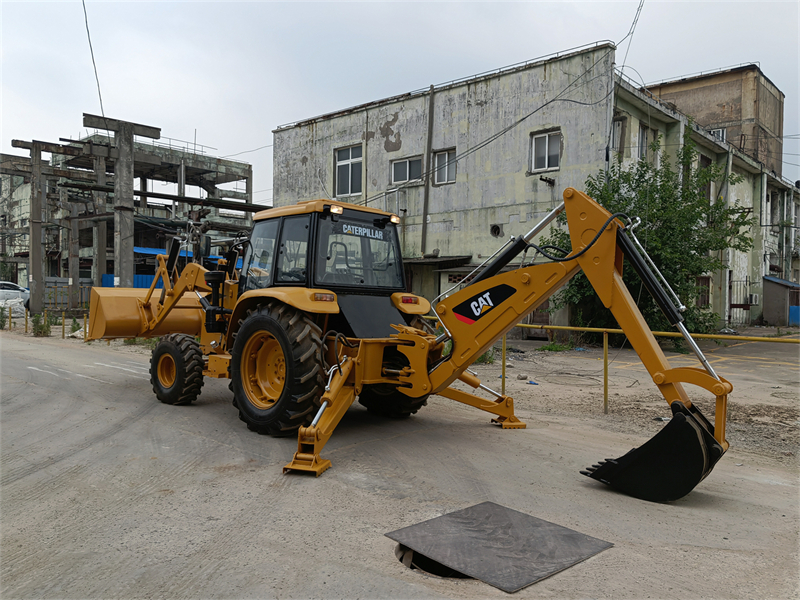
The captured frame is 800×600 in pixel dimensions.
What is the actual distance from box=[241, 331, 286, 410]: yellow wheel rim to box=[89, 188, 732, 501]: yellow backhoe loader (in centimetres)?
2

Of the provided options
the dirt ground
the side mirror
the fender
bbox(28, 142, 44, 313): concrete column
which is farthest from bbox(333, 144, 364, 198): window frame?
the fender

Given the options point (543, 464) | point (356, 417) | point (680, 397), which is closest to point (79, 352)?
point (356, 417)

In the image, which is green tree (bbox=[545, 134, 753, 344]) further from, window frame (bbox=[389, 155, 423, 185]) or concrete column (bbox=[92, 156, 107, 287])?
concrete column (bbox=[92, 156, 107, 287])

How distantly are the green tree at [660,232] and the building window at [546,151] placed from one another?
1537 millimetres

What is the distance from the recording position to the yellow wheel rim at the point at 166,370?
28.7ft

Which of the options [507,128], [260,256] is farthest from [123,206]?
[260,256]

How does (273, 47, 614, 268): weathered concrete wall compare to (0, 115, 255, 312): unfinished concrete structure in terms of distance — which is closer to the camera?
(273, 47, 614, 268): weathered concrete wall

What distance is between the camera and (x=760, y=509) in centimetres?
478

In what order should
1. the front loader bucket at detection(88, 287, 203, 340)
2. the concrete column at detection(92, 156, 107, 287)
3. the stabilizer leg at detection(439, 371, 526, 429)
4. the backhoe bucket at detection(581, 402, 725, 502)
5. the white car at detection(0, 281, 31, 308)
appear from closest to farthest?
the backhoe bucket at detection(581, 402, 725, 502), the stabilizer leg at detection(439, 371, 526, 429), the front loader bucket at detection(88, 287, 203, 340), the concrete column at detection(92, 156, 107, 287), the white car at detection(0, 281, 31, 308)

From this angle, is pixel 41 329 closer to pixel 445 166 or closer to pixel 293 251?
pixel 445 166

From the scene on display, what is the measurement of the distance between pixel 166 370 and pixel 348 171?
1554cm

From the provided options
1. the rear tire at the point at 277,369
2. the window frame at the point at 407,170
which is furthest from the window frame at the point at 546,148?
the rear tire at the point at 277,369

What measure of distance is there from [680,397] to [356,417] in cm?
430

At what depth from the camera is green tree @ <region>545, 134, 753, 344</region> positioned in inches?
636
